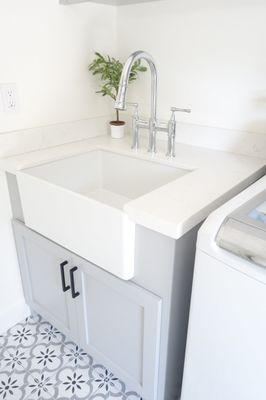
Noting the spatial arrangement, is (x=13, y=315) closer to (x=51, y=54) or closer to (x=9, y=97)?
(x=9, y=97)

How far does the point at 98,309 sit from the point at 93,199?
42cm

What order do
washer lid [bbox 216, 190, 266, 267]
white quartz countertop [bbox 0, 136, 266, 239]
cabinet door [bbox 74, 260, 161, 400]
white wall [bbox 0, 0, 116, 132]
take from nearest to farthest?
washer lid [bbox 216, 190, 266, 267] < white quartz countertop [bbox 0, 136, 266, 239] < cabinet door [bbox 74, 260, 161, 400] < white wall [bbox 0, 0, 116, 132]

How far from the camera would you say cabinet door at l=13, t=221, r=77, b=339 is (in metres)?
1.19

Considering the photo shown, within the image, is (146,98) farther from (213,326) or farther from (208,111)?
(213,326)

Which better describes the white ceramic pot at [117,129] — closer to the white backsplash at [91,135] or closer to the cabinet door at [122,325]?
the white backsplash at [91,135]

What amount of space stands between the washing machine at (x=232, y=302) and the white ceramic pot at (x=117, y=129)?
891 mm

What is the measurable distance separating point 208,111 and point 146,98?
345mm

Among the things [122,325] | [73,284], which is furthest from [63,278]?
[122,325]

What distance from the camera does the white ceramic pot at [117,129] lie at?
5.08 feet

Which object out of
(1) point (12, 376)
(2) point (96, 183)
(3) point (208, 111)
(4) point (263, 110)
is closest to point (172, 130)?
(3) point (208, 111)

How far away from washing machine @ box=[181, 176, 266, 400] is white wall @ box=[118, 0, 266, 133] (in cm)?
56

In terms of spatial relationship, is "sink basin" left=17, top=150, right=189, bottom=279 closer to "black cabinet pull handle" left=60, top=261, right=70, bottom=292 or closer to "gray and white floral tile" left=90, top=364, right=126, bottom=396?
"black cabinet pull handle" left=60, top=261, right=70, bottom=292

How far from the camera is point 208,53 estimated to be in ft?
4.08

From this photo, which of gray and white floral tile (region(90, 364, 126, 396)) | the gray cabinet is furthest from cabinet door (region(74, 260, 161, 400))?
gray and white floral tile (region(90, 364, 126, 396))
